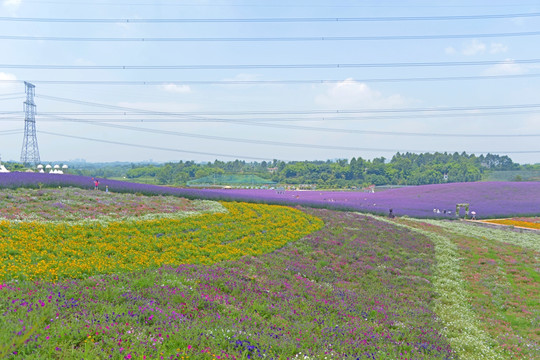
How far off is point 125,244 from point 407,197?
2061 inches

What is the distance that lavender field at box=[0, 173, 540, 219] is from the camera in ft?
109

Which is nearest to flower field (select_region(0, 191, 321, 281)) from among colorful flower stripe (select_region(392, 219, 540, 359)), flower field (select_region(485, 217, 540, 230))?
colorful flower stripe (select_region(392, 219, 540, 359))

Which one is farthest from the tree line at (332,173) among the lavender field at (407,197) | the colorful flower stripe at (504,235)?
the colorful flower stripe at (504,235)

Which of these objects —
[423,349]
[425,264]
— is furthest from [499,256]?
[423,349]

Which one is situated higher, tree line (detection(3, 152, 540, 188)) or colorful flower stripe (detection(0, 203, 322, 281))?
tree line (detection(3, 152, 540, 188))

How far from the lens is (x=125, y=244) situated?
15984mm

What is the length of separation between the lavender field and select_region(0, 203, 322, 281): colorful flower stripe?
14.0 metres

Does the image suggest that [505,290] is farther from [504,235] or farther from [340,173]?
[340,173]

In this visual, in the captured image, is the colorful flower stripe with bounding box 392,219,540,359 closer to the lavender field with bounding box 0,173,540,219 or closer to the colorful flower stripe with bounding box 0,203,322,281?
the colorful flower stripe with bounding box 0,203,322,281

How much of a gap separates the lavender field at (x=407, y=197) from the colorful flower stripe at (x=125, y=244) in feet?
46.0

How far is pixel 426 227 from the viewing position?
35.5 meters

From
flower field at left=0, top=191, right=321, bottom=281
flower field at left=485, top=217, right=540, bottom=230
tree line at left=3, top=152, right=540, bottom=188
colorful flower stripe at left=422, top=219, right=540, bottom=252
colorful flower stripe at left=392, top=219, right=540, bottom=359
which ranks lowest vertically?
colorful flower stripe at left=392, top=219, right=540, bottom=359

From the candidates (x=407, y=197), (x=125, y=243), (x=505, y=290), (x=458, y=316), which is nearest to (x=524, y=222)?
(x=407, y=197)

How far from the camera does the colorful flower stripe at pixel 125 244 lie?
12.1m
